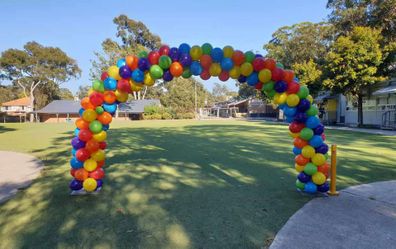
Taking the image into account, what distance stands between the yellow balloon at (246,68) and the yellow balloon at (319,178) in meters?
2.20

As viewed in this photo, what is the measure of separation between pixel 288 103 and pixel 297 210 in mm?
1745

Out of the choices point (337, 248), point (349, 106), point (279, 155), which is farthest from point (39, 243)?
point (349, 106)

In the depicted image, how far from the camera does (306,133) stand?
499 centimetres

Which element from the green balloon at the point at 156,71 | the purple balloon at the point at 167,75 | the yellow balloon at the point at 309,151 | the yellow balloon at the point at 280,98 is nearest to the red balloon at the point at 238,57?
the yellow balloon at the point at 280,98

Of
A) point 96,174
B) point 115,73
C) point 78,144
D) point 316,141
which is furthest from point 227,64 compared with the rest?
point 96,174

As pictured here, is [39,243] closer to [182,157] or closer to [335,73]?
[182,157]

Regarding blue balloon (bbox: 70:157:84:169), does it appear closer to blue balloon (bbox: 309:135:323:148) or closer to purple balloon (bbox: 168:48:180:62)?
purple balloon (bbox: 168:48:180:62)

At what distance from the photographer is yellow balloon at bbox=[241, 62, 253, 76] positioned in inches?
187

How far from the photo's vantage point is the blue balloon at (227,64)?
4.74m

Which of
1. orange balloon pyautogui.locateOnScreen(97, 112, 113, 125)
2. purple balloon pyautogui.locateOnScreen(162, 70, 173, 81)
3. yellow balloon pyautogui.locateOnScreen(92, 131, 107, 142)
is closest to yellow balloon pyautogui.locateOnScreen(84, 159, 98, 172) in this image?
yellow balloon pyautogui.locateOnScreen(92, 131, 107, 142)

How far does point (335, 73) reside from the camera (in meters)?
19.8

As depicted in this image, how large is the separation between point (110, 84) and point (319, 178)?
4.02m

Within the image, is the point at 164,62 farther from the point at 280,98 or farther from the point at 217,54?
the point at 280,98

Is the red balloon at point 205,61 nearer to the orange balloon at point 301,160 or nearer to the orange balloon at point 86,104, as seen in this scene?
the orange balloon at point 86,104
